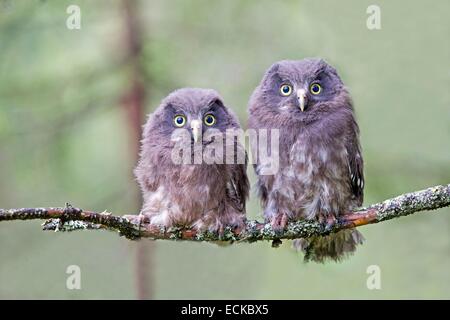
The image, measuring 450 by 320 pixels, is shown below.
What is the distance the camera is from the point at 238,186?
5.89 m

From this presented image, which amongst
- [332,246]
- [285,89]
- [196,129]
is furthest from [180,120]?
[332,246]

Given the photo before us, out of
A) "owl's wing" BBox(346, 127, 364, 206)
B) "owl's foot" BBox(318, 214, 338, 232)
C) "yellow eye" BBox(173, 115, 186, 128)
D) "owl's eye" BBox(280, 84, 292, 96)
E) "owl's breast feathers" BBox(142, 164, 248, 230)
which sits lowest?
"owl's foot" BBox(318, 214, 338, 232)

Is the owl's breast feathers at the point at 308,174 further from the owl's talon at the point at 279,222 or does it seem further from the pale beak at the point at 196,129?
the pale beak at the point at 196,129

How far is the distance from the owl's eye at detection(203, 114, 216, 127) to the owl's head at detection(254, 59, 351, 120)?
42 cm

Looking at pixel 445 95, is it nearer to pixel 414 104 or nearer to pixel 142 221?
pixel 414 104

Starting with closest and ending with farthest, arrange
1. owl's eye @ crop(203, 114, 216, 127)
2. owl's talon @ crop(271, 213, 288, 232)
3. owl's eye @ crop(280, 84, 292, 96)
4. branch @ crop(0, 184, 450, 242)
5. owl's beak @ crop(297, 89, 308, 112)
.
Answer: branch @ crop(0, 184, 450, 242)
owl's talon @ crop(271, 213, 288, 232)
owl's eye @ crop(203, 114, 216, 127)
owl's beak @ crop(297, 89, 308, 112)
owl's eye @ crop(280, 84, 292, 96)

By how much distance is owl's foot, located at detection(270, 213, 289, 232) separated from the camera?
18.0 ft

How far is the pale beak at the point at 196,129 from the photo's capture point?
557 centimetres

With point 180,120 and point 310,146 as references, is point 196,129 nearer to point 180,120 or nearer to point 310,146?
point 180,120

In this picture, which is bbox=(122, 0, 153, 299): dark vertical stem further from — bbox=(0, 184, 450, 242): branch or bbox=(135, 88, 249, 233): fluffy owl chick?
bbox=(0, 184, 450, 242): branch

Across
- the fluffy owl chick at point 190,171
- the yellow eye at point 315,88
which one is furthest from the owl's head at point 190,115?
the yellow eye at point 315,88

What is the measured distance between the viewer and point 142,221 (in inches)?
216

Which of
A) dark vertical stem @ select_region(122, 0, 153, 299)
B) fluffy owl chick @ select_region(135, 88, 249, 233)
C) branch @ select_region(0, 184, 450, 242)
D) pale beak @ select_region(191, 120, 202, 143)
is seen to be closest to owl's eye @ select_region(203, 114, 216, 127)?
fluffy owl chick @ select_region(135, 88, 249, 233)

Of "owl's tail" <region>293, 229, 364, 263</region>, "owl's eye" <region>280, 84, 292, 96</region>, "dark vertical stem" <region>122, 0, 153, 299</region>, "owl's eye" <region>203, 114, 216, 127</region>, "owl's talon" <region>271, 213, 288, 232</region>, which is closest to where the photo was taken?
"owl's talon" <region>271, 213, 288, 232</region>
